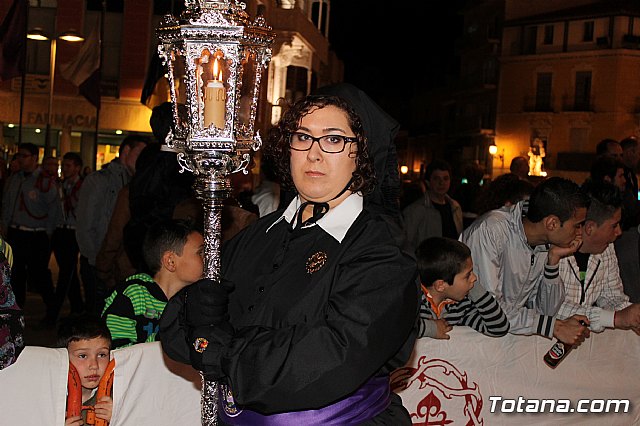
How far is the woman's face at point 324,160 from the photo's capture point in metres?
3.54

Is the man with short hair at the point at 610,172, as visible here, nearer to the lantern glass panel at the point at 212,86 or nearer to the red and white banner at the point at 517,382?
Answer: the red and white banner at the point at 517,382

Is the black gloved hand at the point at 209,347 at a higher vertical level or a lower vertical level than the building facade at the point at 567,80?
lower

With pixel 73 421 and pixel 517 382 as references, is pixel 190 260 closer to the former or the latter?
pixel 73 421

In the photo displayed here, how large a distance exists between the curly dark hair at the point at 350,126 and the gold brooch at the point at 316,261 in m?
0.28

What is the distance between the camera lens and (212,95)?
3.51m

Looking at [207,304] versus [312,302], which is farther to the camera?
[312,302]

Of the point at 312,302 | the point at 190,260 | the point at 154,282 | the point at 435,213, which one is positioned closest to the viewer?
the point at 312,302

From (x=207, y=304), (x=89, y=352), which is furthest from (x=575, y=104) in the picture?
(x=207, y=304)

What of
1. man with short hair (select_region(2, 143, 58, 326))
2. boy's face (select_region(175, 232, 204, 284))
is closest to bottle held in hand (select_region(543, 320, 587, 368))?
boy's face (select_region(175, 232, 204, 284))

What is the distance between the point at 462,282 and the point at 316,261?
260 centimetres

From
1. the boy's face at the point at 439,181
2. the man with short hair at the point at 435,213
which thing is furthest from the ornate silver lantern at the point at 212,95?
the boy's face at the point at 439,181

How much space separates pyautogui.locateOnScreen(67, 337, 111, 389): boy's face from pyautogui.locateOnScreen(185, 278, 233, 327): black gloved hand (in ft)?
4.84

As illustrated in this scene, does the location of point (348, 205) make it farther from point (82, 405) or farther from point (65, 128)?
point (65, 128)

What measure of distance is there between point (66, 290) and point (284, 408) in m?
8.84
